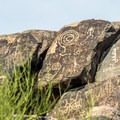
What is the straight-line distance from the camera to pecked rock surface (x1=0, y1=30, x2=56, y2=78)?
671cm

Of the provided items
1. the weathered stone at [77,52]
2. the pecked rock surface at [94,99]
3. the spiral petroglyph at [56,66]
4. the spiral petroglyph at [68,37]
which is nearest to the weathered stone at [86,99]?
the pecked rock surface at [94,99]

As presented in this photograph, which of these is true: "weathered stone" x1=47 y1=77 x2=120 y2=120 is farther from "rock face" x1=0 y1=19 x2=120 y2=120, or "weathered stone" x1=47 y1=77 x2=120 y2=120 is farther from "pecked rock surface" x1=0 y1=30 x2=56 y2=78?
"pecked rock surface" x1=0 y1=30 x2=56 y2=78

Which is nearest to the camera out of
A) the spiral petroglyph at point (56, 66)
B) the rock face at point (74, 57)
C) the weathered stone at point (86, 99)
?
the weathered stone at point (86, 99)

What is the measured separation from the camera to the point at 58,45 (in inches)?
264

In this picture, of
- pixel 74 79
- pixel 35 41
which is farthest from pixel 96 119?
pixel 35 41

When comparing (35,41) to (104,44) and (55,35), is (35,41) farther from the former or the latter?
(104,44)

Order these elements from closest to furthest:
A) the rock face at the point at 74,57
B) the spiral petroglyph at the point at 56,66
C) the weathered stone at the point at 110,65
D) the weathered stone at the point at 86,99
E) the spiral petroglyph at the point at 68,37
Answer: the weathered stone at the point at 86,99 → the rock face at the point at 74,57 → the weathered stone at the point at 110,65 → the spiral petroglyph at the point at 56,66 → the spiral petroglyph at the point at 68,37

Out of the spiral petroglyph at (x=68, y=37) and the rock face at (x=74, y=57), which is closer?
the rock face at (x=74, y=57)

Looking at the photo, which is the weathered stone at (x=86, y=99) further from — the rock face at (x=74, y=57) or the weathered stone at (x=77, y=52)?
the weathered stone at (x=77, y=52)

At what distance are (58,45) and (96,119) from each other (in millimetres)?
2902

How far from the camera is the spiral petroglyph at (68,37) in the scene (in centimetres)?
666

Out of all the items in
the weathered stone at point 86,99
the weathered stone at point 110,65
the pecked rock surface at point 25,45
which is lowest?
the weathered stone at point 86,99

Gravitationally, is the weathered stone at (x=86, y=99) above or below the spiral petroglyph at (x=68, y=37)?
below

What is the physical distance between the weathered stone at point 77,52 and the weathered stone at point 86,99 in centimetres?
47
